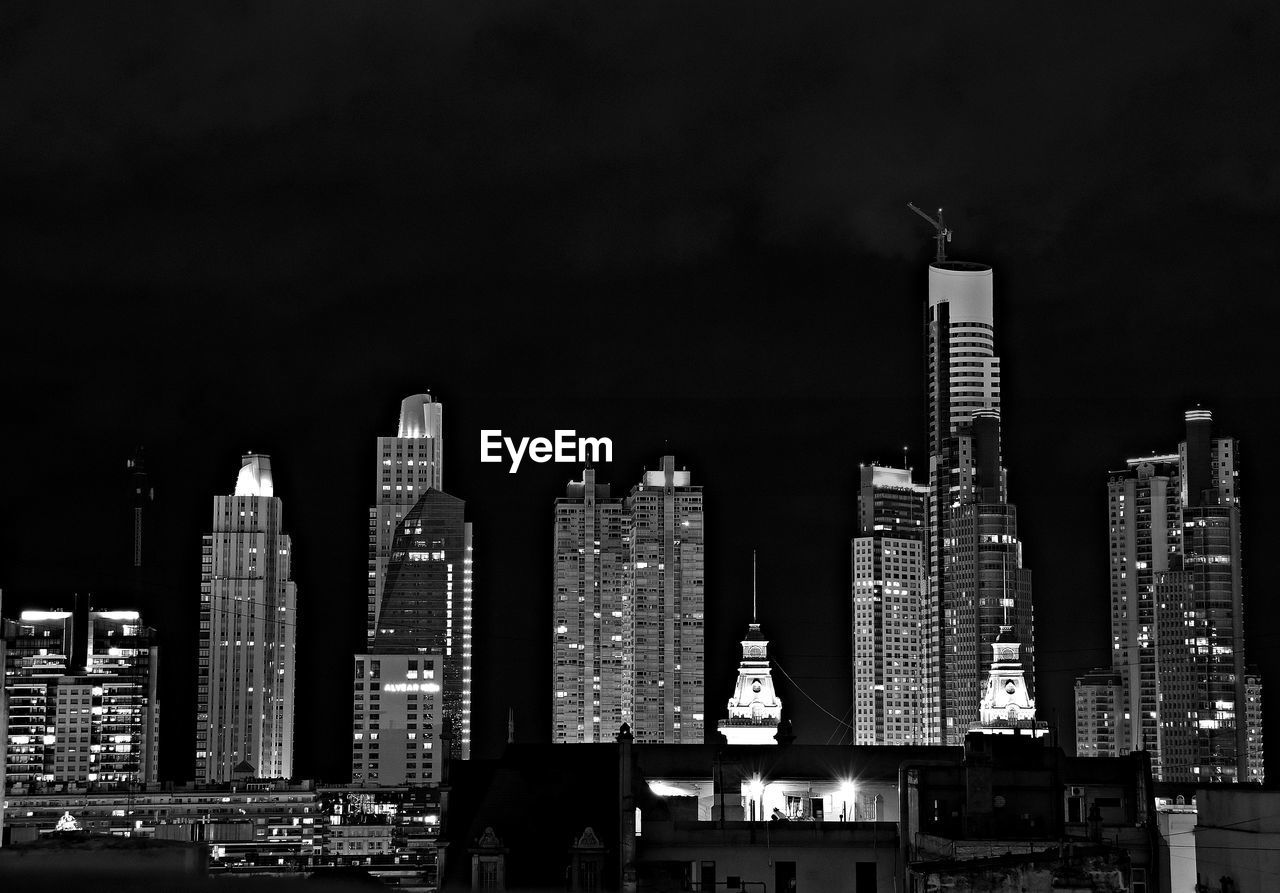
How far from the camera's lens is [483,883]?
6072 centimetres

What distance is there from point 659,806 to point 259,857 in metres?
105

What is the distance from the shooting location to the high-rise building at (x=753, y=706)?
130m

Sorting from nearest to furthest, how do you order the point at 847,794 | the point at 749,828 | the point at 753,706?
the point at 749,828 → the point at 847,794 → the point at 753,706

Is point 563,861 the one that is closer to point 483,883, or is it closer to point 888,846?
point 483,883

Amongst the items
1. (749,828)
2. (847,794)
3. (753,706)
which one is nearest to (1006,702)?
(753,706)

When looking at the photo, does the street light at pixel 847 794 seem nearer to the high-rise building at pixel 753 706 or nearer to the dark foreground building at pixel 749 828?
the dark foreground building at pixel 749 828

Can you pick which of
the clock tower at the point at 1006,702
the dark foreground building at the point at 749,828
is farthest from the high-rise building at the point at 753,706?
the dark foreground building at the point at 749,828

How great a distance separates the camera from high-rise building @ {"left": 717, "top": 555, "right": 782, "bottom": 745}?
129750mm

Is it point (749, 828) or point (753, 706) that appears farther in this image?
point (753, 706)

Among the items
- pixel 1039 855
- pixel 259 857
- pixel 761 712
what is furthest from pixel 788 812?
pixel 259 857

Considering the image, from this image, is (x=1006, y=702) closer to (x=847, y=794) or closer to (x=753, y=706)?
(x=753, y=706)

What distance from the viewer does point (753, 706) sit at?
436ft

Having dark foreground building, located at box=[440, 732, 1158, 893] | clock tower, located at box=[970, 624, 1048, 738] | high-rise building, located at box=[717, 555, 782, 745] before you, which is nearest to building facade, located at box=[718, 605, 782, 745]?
high-rise building, located at box=[717, 555, 782, 745]

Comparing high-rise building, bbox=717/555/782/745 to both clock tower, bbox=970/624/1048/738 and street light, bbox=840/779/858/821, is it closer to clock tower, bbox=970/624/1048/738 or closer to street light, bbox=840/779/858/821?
clock tower, bbox=970/624/1048/738
